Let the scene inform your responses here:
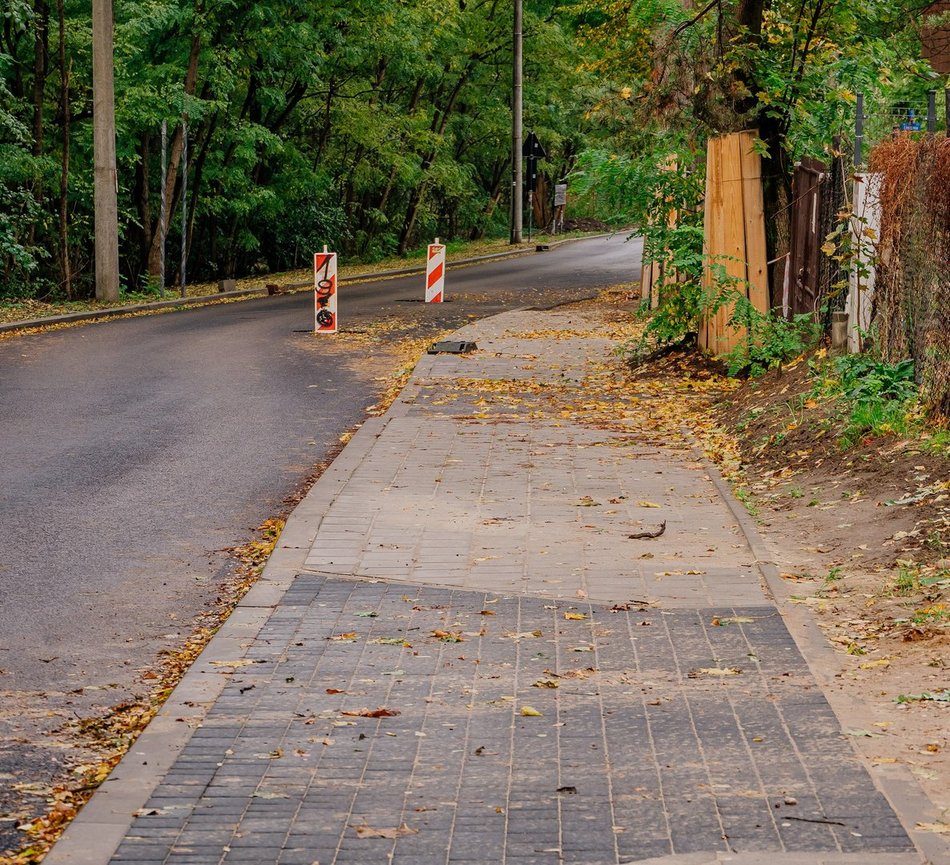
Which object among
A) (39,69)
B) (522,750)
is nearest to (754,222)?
(522,750)

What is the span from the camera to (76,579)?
25.5 feet

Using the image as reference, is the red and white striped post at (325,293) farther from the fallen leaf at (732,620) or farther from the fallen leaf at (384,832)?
the fallen leaf at (384,832)

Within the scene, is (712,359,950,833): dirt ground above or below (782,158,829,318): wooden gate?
below

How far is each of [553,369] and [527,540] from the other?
28.4 ft

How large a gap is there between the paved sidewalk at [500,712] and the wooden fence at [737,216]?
5959mm

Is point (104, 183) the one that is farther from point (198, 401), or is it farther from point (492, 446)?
point (492, 446)

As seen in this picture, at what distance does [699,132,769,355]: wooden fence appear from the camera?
15102mm

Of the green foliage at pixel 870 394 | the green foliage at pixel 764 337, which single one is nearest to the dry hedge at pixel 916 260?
the green foliage at pixel 870 394

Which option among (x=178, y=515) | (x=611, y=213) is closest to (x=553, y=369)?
(x=611, y=213)

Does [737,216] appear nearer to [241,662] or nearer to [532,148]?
[241,662]

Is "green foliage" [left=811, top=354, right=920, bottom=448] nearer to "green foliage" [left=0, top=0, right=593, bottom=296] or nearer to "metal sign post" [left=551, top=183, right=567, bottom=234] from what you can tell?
"green foliage" [left=0, top=0, right=593, bottom=296]

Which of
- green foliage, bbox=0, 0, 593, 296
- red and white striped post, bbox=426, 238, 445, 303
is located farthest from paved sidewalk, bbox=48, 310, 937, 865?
red and white striped post, bbox=426, 238, 445, 303

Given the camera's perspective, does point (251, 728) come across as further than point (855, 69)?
No

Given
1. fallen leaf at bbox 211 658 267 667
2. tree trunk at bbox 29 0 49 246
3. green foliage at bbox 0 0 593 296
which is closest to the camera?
fallen leaf at bbox 211 658 267 667
